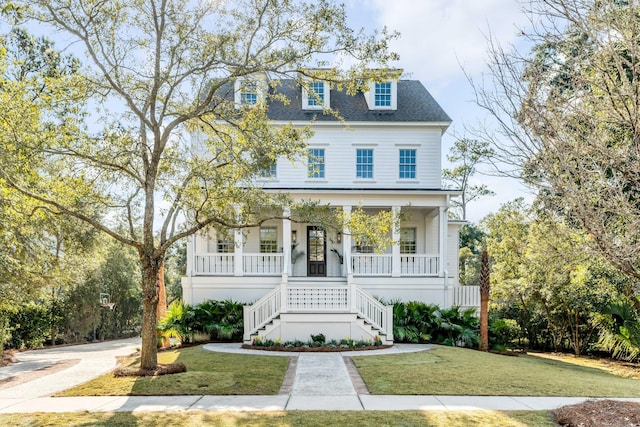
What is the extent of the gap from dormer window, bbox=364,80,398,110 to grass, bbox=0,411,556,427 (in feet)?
50.2

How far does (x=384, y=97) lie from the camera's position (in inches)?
825

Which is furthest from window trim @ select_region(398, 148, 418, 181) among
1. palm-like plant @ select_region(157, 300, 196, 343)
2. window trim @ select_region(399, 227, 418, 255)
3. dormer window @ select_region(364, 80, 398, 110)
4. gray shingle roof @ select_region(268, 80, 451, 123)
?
palm-like plant @ select_region(157, 300, 196, 343)

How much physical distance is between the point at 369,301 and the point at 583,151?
1059cm

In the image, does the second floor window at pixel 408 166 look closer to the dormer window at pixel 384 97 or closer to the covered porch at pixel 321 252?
the covered porch at pixel 321 252

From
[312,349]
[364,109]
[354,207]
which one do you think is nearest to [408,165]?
[354,207]

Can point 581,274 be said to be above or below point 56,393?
above

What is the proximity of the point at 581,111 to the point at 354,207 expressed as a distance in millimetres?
13843

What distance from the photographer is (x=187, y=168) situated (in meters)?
11.9

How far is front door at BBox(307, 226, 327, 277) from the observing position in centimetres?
2019

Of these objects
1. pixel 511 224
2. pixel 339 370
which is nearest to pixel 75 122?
pixel 339 370

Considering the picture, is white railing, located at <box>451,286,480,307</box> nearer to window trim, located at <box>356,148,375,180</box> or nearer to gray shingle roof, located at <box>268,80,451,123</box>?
window trim, located at <box>356,148,375,180</box>

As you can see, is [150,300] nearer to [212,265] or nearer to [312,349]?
[312,349]

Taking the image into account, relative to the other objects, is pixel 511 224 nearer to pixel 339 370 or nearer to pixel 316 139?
pixel 316 139

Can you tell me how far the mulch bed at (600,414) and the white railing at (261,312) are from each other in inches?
375
